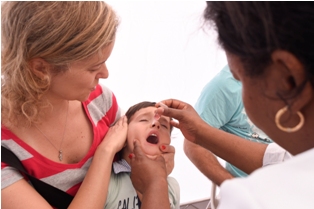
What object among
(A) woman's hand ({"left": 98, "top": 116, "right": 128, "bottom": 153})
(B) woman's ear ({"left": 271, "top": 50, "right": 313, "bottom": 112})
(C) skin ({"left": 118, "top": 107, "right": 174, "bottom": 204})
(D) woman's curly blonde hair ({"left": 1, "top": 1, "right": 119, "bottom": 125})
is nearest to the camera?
(B) woman's ear ({"left": 271, "top": 50, "right": 313, "bottom": 112})

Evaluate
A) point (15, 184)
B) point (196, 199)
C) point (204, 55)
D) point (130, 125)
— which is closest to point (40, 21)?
point (15, 184)

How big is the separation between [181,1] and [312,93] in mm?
1244

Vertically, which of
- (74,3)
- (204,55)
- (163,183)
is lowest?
(163,183)

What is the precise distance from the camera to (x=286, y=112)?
2.38ft

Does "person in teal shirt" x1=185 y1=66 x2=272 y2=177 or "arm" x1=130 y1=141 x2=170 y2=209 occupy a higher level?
"person in teal shirt" x1=185 y1=66 x2=272 y2=177

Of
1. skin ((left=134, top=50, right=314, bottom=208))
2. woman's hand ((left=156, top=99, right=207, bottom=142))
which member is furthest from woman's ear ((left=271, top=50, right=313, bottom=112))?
woman's hand ((left=156, top=99, right=207, bottom=142))

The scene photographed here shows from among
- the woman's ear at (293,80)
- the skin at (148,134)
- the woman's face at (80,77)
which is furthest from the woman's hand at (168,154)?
the woman's ear at (293,80)

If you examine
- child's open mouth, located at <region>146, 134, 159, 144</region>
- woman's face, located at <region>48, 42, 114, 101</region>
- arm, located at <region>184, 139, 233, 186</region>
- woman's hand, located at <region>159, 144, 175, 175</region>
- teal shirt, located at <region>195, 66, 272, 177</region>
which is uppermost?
woman's face, located at <region>48, 42, 114, 101</region>

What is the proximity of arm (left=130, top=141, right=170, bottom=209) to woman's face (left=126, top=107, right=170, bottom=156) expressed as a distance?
0.05m

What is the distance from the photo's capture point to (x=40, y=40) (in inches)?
42.8

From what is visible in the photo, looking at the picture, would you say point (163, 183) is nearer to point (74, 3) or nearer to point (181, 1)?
point (74, 3)

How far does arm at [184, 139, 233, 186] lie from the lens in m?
1.71

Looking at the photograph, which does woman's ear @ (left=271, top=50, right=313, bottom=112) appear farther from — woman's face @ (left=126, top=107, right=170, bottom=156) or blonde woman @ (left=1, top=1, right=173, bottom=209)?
woman's face @ (left=126, top=107, right=170, bottom=156)

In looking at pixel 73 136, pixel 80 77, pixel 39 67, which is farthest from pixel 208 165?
pixel 39 67
